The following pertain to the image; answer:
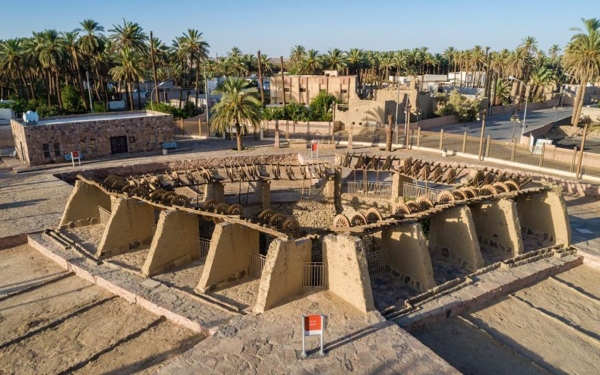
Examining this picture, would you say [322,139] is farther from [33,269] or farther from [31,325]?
[31,325]

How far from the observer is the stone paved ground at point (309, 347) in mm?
10336

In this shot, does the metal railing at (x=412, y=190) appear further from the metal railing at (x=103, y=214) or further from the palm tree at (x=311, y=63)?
the palm tree at (x=311, y=63)

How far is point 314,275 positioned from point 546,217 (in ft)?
38.5

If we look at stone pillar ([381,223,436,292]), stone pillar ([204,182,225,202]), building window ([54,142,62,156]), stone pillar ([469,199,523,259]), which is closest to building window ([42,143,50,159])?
building window ([54,142,62,156])

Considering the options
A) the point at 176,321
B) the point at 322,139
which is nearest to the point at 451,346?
the point at 176,321

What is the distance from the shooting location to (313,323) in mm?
10477

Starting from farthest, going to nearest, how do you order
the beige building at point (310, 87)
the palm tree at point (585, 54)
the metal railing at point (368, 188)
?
the beige building at point (310, 87) → the palm tree at point (585, 54) → the metal railing at point (368, 188)

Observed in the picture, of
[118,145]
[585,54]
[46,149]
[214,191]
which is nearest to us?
[214,191]

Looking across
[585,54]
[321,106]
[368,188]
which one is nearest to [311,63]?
[321,106]

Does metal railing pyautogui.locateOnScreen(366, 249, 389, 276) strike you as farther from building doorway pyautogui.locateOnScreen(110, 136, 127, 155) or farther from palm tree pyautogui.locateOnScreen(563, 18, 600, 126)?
palm tree pyautogui.locateOnScreen(563, 18, 600, 126)

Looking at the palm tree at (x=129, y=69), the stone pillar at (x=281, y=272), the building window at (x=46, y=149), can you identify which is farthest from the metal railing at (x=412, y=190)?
the palm tree at (x=129, y=69)

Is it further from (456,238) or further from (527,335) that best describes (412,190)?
(527,335)

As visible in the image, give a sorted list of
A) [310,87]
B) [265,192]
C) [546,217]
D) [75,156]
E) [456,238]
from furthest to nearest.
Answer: [310,87], [75,156], [265,192], [546,217], [456,238]

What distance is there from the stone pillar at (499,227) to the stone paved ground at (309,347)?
8.49 metres
